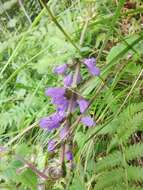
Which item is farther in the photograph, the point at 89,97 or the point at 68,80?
the point at 89,97

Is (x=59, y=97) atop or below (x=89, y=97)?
atop

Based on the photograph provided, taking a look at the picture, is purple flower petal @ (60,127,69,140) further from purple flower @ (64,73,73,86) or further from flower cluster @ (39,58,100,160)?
purple flower @ (64,73,73,86)

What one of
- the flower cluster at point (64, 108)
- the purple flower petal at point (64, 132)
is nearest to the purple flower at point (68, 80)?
the flower cluster at point (64, 108)

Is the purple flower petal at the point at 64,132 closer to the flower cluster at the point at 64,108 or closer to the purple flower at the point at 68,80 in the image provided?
the flower cluster at the point at 64,108

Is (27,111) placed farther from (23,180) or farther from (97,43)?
(23,180)

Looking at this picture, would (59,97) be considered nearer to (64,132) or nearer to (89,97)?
(64,132)

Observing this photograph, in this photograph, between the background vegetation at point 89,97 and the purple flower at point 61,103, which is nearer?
the purple flower at point 61,103

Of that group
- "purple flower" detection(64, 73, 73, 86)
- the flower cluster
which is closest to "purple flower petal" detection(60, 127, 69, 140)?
the flower cluster

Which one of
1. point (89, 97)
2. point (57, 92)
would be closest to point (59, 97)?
point (57, 92)
